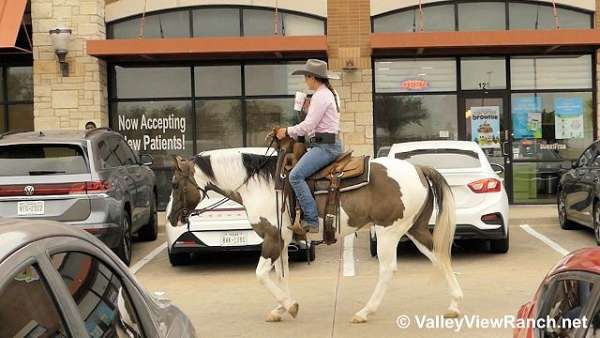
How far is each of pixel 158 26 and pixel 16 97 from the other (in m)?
3.52

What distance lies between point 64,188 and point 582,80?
11612 millimetres

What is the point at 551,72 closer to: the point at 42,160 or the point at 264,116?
the point at 264,116

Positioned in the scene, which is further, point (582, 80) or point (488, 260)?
point (582, 80)

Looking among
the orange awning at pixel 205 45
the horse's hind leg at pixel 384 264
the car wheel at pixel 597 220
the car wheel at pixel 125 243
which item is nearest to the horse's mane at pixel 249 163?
the horse's hind leg at pixel 384 264

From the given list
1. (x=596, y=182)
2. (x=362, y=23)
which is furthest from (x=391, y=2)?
(x=596, y=182)

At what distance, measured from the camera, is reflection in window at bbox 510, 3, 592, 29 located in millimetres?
15648

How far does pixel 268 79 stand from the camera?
15883mm

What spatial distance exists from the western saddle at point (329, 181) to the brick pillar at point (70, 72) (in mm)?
9288

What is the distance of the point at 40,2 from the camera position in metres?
15.1

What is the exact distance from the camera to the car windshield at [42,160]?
8.77 m

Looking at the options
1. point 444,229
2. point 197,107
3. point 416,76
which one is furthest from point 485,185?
point 197,107

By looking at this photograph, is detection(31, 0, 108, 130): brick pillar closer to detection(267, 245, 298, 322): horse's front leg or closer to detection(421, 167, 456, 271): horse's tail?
detection(267, 245, 298, 322): horse's front leg

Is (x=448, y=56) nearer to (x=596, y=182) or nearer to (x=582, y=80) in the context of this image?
(x=582, y=80)

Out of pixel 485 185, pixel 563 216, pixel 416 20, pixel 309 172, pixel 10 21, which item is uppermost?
pixel 416 20
